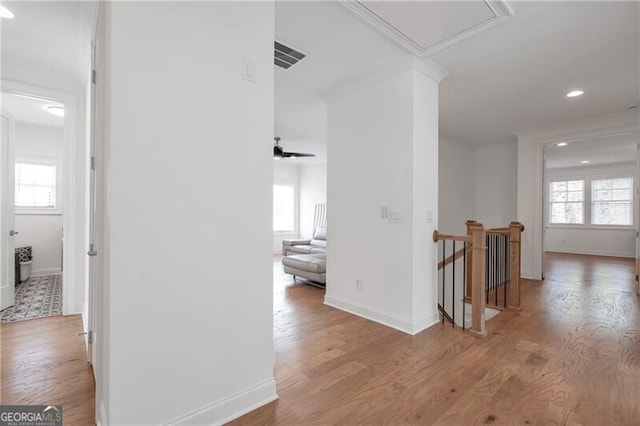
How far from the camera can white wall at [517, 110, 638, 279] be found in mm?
4979

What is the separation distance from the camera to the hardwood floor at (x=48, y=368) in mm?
1806

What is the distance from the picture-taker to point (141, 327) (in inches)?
53.9

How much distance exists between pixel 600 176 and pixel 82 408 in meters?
11.5

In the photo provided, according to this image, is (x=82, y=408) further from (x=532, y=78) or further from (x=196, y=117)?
(x=532, y=78)

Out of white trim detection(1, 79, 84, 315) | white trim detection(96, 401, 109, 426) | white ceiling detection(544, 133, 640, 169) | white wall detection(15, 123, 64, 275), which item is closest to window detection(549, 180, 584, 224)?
white ceiling detection(544, 133, 640, 169)

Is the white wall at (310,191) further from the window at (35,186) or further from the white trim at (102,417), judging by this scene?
the white trim at (102,417)

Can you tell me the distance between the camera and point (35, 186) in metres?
5.28

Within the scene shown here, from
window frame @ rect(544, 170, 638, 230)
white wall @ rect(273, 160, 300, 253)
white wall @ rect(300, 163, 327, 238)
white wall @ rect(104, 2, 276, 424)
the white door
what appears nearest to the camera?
white wall @ rect(104, 2, 276, 424)

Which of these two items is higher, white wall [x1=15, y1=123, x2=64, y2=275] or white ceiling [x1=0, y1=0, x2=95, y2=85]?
white ceiling [x1=0, y1=0, x2=95, y2=85]

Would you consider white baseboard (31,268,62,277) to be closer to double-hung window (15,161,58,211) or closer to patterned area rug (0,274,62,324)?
patterned area rug (0,274,62,324)

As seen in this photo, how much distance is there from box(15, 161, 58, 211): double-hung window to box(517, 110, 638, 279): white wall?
8.54 metres

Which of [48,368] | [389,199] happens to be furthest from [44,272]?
[389,199]

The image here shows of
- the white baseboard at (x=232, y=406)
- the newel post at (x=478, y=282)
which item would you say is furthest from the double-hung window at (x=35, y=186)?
the newel post at (x=478, y=282)

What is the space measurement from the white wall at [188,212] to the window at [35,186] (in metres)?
Answer: 5.68
